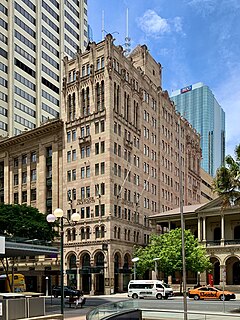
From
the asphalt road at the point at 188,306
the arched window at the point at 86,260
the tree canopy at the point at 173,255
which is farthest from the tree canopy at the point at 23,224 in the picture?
the asphalt road at the point at 188,306

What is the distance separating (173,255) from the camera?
217 ft

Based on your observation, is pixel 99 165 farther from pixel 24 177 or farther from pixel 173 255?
pixel 24 177

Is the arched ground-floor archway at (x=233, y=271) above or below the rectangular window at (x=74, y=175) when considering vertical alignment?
below

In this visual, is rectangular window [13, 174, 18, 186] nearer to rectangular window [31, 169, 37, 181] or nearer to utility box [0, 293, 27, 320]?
rectangular window [31, 169, 37, 181]

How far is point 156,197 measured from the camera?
9512 cm

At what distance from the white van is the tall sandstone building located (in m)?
15.0

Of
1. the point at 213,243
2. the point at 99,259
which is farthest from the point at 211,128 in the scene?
the point at 99,259

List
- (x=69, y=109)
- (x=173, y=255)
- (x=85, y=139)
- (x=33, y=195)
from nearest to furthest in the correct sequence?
(x=173, y=255), (x=85, y=139), (x=69, y=109), (x=33, y=195)

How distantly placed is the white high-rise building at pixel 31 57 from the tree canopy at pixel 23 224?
36.6 m

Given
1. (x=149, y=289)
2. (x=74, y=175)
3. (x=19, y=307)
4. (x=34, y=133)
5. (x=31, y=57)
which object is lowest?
(x=149, y=289)

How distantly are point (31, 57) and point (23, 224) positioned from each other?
54831 millimetres

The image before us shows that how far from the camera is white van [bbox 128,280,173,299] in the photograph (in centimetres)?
5741

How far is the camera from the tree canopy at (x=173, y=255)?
6594cm

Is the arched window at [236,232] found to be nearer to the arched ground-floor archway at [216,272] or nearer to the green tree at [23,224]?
the arched ground-floor archway at [216,272]
